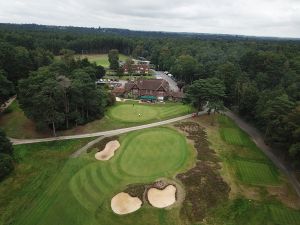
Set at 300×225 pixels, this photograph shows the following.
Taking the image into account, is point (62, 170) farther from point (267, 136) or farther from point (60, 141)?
point (267, 136)

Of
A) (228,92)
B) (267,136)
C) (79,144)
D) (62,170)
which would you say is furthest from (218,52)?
(62,170)

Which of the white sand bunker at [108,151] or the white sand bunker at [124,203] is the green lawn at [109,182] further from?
the white sand bunker at [108,151]

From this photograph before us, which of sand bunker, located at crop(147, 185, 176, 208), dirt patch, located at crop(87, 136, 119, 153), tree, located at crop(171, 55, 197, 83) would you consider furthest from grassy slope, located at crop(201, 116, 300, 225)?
tree, located at crop(171, 55, 197, 83)

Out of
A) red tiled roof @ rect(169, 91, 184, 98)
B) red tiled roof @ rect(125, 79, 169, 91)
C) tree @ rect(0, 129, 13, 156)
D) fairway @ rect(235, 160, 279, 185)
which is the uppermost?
tree @ rect(0, 129, 13, 156)

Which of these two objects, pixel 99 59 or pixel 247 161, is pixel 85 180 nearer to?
pixel 247 161

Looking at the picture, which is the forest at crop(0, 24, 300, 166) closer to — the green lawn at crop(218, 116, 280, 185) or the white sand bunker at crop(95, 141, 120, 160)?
the green lawn at crop(218, 116, 280, 185)

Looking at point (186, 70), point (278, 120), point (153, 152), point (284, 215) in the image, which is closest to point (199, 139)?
point (153, 152)

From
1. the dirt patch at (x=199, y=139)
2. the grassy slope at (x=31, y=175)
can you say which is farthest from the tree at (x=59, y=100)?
the dirt patch at (x=199, y=139)
